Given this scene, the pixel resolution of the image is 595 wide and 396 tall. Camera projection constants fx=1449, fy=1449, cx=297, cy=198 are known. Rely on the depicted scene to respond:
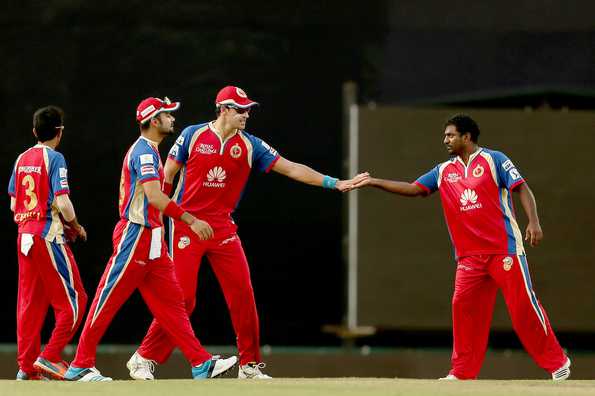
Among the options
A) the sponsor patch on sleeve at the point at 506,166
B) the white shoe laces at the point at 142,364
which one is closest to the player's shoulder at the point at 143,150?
the white shoe laces at the point at 142,364

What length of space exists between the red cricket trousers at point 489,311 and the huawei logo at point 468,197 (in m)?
0.41

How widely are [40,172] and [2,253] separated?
171 inches

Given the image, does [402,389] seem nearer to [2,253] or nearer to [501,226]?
[501,226]

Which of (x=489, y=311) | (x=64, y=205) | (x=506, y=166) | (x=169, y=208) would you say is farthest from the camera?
(x=489, y=311)

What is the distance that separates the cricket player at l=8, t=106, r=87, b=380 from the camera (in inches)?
405

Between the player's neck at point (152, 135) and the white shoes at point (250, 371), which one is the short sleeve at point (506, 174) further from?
the player's neck at point (152, 135)

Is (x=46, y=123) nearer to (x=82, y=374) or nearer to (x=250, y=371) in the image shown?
(x=82, y=374)

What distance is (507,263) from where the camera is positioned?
1047 cm

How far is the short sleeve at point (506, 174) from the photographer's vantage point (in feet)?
34.4

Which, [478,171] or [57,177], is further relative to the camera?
[478,171]

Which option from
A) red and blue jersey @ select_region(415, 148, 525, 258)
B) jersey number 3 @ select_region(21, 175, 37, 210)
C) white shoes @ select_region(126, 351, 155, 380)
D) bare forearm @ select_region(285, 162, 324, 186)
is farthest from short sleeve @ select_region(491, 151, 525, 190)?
jersey number 3 @ select_region(21, 175, 37, 210)

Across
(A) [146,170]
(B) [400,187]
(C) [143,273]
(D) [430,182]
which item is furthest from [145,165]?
(D) [430,182]

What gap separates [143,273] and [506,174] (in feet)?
8.99

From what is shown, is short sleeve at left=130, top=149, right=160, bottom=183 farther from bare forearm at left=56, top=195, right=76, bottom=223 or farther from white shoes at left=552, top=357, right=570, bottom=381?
white shoes at left=552, top=357, right=570, bottom=381
